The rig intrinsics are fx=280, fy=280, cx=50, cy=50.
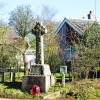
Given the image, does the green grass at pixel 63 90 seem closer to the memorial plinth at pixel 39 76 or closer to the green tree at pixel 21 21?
the memorial plinth at pixel 39 76

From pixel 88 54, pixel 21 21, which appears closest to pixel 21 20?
pixel 21 21

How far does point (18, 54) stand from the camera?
77.4 feet

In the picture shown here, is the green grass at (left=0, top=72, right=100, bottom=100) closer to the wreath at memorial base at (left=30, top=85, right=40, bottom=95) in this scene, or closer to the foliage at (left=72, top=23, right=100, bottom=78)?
the wreath at memorial base at (left=30, top=85, right=40, bottom=95)

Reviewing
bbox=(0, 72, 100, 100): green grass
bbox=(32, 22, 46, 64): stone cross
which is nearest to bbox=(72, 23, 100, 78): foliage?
bbox=(0, 72, 100, 100): green grass

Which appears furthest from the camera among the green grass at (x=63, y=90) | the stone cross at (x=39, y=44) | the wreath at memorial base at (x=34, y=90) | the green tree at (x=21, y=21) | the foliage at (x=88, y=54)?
the green tree at (x=21, y=21)

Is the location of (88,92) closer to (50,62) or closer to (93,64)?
(93,64)

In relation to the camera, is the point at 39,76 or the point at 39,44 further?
the point at 39,44

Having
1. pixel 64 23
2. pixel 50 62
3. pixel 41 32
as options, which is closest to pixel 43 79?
pixel 41 32

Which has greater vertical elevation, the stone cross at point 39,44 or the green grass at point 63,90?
the stone cross at point 39,44

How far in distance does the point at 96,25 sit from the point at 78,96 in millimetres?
7531

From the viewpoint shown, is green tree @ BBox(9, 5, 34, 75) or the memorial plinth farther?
green tree @ BBox(9, 5, 34, 75)

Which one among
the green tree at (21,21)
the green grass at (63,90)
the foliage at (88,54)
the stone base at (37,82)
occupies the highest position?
the green tree at (21,21)

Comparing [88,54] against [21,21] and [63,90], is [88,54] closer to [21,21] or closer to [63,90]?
[63,90]

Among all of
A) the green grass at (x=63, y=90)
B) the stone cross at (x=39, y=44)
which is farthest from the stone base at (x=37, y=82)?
the stone cross at (x=39, y=44)
